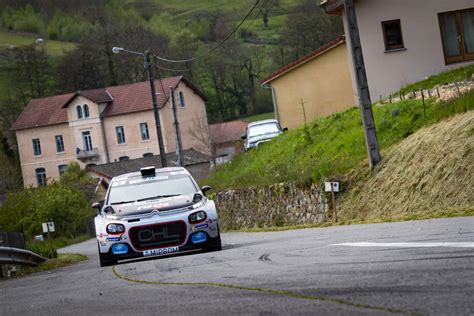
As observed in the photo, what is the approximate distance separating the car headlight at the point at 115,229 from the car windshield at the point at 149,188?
97 cm

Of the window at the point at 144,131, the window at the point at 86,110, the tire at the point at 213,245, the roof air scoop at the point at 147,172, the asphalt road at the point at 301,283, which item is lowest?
the tire at the point at 213,245

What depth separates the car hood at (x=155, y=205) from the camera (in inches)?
717

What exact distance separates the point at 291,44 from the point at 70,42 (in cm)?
8817

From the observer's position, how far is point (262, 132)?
172ft

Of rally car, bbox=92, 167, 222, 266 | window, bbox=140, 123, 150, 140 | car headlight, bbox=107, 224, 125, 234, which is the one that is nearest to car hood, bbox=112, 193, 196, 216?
rally car, bbox=92, 167, 222, 266

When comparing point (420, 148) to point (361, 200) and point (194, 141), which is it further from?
point (194, 141)

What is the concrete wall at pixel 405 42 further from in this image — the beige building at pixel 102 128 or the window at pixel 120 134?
the window at pixel 120 134

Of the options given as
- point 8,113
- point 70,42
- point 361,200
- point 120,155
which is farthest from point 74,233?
point 70,42

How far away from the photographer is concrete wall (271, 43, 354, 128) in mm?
49188

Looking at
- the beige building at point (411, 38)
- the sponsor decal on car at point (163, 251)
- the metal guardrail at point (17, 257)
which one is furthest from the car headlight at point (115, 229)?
the beige building at point (411, 38)

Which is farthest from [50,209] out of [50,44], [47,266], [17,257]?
[50,44]

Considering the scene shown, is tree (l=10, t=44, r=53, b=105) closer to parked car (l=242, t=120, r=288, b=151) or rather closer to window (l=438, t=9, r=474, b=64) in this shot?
parked car (l=242, t=120, r=288, b=151)

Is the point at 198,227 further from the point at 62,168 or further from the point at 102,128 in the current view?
the point at 62,168

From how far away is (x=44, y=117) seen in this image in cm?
11425
